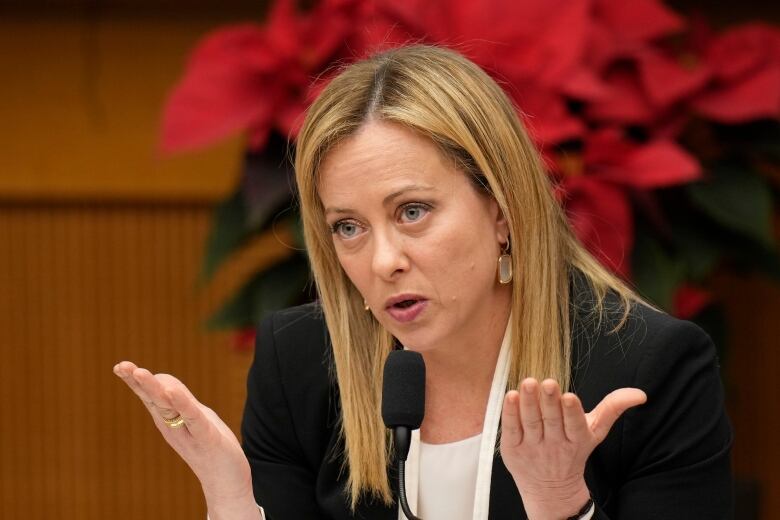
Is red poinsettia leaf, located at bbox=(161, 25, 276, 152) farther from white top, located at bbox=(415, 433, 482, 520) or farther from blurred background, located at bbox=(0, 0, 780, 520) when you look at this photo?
white top, located at bbox=(415, 433, 482, 520)

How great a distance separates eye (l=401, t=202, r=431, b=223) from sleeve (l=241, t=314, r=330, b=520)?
41cm

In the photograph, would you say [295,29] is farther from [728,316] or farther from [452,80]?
[728,316]

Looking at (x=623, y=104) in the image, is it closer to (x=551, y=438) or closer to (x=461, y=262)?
(x=461, y=262)

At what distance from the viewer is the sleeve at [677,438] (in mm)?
1664

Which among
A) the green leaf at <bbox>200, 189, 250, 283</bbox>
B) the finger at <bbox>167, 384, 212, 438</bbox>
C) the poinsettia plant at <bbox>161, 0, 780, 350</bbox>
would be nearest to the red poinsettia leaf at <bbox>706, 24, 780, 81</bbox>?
the poinsettia plant at <bbox>161, 0, 780, 350</bbox>

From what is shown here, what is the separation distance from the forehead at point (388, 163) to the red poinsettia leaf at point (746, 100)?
120 cm

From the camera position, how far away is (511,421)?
1.45 metres

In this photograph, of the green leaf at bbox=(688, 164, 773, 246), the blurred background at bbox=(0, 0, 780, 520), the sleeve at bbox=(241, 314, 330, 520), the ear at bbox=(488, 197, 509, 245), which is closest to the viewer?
the ear at bbox=(488, 197, 509, 245)

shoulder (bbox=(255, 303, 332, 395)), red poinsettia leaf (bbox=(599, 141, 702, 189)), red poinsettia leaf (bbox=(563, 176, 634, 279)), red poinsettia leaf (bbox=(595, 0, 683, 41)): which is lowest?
shoulder (bbox=(255, 303, 332, 395))

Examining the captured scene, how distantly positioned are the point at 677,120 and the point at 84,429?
165 cm

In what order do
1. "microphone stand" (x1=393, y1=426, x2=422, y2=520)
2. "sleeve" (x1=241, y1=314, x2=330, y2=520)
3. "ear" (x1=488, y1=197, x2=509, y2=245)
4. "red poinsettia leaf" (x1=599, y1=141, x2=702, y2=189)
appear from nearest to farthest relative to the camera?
"microphone stand" (x1=393, y1=426, x2=422, y2=520), "ear" (x1=488, y1=197, x2=509, y2=245), "sleeve" (x1=241, y1=314, x2=330, y2=520), "red poinsettia leaf" (x1=599, y1=141, x2=702, y2=189)

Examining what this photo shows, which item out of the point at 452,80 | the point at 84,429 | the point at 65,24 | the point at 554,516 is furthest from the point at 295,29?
the point at 554,516

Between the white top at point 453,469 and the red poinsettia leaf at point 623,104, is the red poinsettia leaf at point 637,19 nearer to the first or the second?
the red poinsettia leaf at point 623,104

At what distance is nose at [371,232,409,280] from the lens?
5.47ft
